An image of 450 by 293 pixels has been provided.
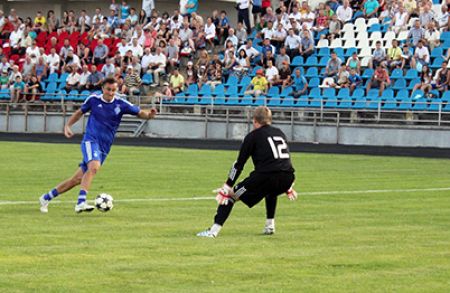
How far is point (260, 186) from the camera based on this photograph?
13.9 meters

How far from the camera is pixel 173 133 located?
42281mm

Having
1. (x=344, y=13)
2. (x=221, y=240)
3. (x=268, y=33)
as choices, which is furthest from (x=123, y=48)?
(x=221, y=240)

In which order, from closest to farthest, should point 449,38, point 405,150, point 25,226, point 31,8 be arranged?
point 25,226, point 405,150, point 449,38, point 31,8

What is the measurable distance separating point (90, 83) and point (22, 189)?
24.6 meters

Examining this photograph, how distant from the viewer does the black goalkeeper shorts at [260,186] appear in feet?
45.6

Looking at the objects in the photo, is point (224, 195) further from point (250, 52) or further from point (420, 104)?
point (250, 52)

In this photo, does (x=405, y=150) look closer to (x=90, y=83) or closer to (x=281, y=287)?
(x=90, y=83)

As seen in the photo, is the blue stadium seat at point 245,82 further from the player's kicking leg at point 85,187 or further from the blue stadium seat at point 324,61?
the player's kicking leg at point 85,187

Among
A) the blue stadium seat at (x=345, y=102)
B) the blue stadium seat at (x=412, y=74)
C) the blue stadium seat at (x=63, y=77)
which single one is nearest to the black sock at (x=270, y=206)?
the blue stadium seat at (x=412, y=74)

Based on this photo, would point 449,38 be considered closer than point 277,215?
No

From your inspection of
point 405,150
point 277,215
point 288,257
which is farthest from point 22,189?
point 405,150

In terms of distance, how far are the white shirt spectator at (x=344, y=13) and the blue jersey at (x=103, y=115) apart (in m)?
25.7

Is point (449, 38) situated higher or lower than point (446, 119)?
higher

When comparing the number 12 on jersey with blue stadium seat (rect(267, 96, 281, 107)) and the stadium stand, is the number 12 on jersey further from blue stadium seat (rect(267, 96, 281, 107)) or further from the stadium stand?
blue stadium seat (rect(267, 96, 281, 107))
